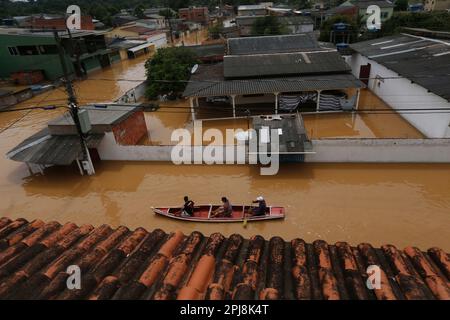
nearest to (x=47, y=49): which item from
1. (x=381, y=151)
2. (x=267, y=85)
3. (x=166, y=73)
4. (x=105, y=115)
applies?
(x=166, y=73)

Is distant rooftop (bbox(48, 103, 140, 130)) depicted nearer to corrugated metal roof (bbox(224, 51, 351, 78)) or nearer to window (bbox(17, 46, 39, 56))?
corrugated metal roof (bbox(224, 51, 351, 78))

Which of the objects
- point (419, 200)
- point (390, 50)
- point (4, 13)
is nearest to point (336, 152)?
point (419, 200)

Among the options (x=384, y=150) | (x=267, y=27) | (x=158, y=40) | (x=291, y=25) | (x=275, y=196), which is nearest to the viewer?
(x=275, y=196)

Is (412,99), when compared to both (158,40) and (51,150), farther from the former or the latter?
(158,40)

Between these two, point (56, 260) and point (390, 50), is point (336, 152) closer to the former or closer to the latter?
point (56, 260)

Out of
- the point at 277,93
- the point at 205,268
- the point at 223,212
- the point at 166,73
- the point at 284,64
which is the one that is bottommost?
the point at 223,212

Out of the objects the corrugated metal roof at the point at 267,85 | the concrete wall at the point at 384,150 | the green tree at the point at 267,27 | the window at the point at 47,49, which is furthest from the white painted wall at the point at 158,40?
the concrete wall at the point at 384,150

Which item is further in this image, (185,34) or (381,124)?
(185,34)

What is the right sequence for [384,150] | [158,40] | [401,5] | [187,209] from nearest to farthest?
1. [187,209]
2. [384,150]
3. [158,40]
4. [401,5]
